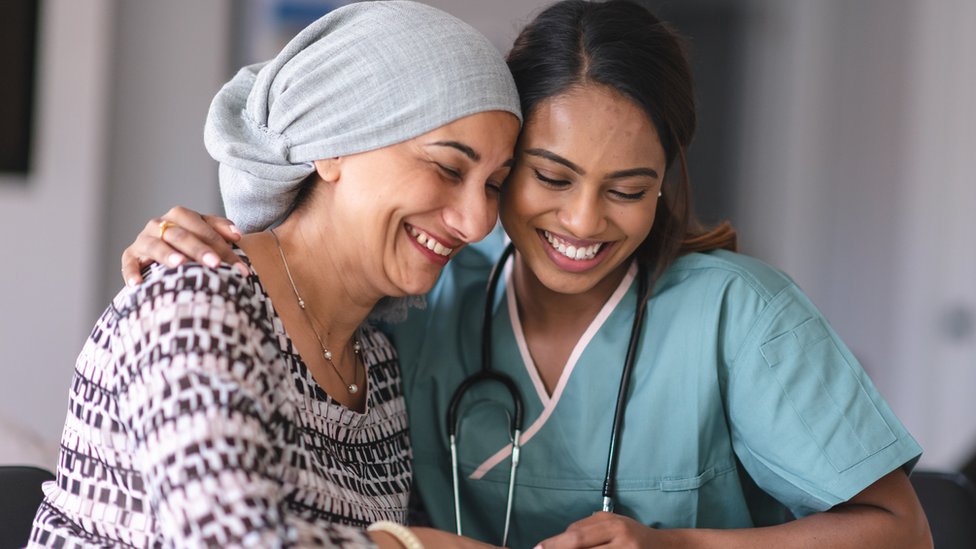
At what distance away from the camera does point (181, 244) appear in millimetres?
1313

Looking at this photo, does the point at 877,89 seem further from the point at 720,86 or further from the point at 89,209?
the point at 89,209

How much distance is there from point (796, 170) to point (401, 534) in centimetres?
398

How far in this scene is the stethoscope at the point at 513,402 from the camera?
1636mm

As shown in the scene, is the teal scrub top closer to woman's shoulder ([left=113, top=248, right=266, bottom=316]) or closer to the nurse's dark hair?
the nurse's dark hair

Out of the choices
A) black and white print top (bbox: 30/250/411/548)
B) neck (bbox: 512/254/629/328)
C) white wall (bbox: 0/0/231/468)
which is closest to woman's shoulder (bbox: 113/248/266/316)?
black and white print top (bbox: 30/250/411/548)

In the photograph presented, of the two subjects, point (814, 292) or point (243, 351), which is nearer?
point (243, 351)

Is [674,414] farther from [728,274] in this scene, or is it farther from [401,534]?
[401,534]

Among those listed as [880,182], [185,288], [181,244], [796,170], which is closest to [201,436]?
[185,288]

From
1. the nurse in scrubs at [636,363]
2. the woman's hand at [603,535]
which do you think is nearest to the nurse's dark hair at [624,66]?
the nurse in scrubs at [636,363]

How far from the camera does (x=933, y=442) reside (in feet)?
13.0

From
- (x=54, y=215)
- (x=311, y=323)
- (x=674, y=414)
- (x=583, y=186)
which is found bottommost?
(x=54, y=215)

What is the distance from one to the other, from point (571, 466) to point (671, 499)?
0.17 m

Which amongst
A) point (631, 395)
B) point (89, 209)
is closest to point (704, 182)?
point (89, 209)

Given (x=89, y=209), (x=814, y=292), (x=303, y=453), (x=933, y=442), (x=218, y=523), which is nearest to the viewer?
(x=218, y=523)
